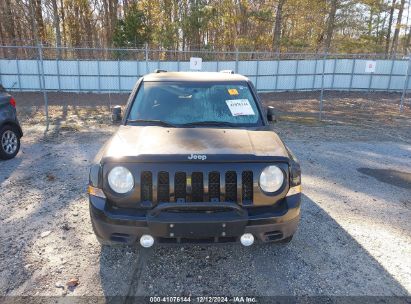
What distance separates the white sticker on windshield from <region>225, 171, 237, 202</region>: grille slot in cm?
129

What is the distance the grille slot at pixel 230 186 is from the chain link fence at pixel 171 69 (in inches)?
587

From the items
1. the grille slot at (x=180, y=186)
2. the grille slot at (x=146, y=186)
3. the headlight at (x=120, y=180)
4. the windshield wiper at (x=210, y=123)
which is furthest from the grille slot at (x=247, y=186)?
the windshield wiper at (x=210, y=123)

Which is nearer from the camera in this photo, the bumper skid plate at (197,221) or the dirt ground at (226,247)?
the bumper skid plate at (197,221)

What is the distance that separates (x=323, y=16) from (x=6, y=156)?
95.2 feet

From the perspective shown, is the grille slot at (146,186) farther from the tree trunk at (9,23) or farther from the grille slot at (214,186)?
the tree trunk at (9,23)

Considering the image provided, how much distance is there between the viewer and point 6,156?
6871mm

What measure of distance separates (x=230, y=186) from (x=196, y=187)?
293 mm

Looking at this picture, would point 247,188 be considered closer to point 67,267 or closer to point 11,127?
point 67,267

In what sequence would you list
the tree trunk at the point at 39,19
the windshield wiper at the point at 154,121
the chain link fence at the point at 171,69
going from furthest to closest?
the tree trunk at the point at 39,19 < the chain link fence at the point at 171,69 < the windshield wiper at the point at 154,121

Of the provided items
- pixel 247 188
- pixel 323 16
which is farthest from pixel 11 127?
pixel 323 16

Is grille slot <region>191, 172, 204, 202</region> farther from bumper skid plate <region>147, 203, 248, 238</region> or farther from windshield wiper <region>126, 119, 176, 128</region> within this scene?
windshield wiper <region>126, 119, 176, 128</region>

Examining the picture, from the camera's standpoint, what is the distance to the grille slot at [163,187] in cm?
290

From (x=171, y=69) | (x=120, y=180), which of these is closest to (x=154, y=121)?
(x=120, y=180)

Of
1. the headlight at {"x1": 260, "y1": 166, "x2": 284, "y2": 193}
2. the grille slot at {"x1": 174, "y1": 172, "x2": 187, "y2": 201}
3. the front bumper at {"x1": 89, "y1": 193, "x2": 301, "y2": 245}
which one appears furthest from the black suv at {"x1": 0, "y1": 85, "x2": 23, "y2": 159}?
the headlight at {"x1": 260, "y1": 166, "x2": 284, "y2": 193}
